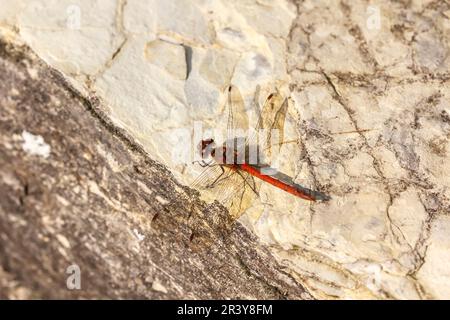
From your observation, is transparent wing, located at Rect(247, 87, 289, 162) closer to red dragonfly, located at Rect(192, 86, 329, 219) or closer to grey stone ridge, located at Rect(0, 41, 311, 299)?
red dragonfly, located at Rect(192, 86, 329, 219)

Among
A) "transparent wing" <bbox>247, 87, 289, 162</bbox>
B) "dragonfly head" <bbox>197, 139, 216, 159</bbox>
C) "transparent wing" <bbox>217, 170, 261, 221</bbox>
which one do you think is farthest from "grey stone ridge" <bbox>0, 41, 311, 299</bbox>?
"transparent wing" <bbox>247, 87, 289, 162</bbox>

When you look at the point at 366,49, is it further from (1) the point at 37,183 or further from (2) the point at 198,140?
(1) the point at 37,183

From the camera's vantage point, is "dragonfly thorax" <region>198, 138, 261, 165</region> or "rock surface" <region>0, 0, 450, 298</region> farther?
"dragonfly thorax" <region>198, 138, 261, 165</region>

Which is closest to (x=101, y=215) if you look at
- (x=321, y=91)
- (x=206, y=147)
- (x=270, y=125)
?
(x=206, y=147)

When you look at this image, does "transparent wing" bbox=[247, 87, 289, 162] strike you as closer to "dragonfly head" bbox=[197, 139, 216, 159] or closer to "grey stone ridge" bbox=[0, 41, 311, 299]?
"dragonfly head" bbox=[197, 139, 216, 159]

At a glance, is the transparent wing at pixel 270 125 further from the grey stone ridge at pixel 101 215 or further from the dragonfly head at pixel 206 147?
the grey stone ridge at pixel 101 215

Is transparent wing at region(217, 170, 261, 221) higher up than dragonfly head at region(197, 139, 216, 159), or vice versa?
dragonfly head at region(197, 139, 216, 159)

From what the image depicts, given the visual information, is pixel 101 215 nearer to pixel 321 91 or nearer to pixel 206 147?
pixel 206 147
